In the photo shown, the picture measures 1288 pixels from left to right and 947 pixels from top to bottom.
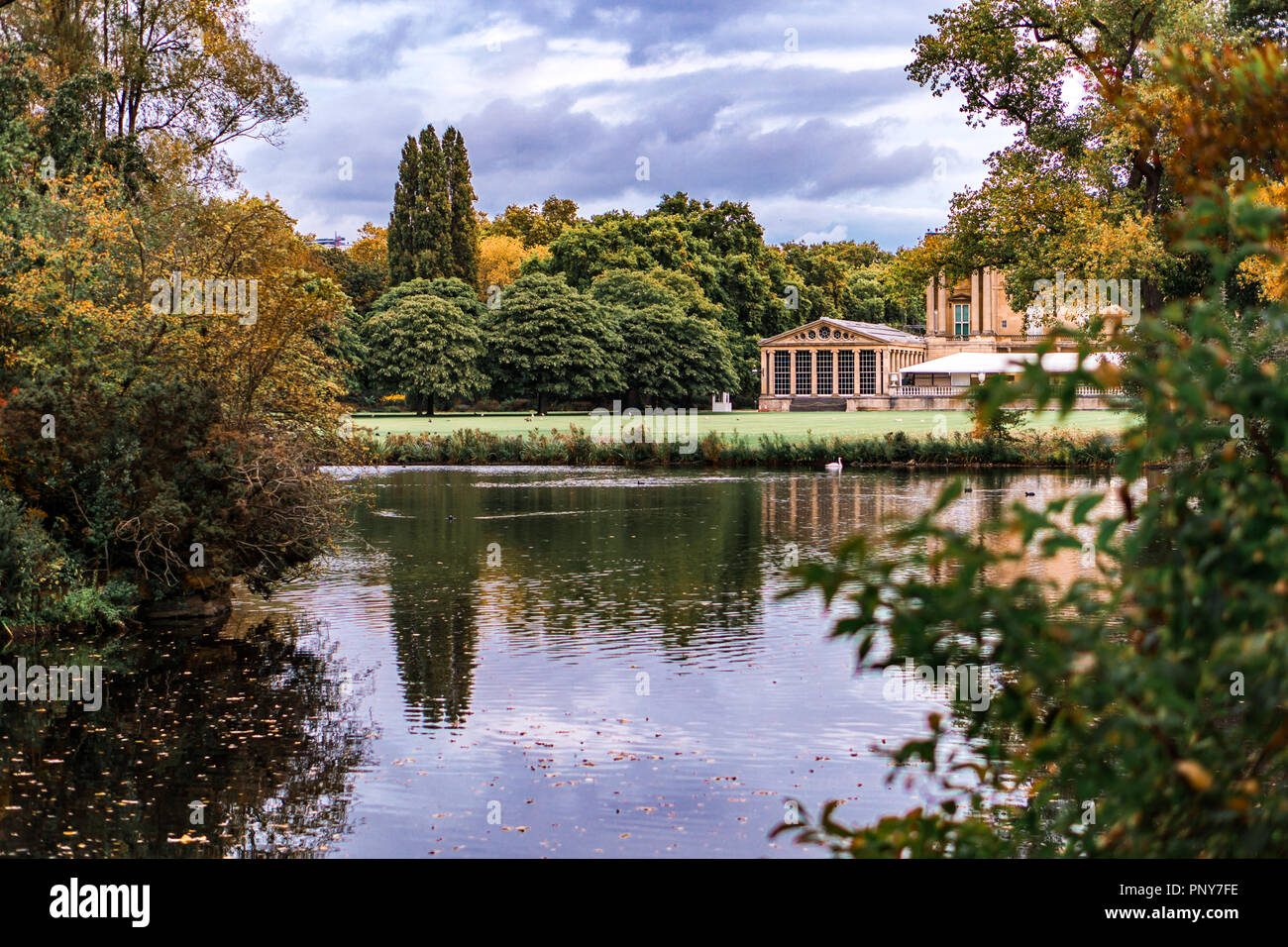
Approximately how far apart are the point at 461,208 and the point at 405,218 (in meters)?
3.55

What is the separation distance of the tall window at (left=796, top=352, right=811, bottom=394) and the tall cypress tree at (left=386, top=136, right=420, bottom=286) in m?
26.7

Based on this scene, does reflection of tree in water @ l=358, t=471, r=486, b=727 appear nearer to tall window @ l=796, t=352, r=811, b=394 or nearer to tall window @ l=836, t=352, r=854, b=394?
tall window @ l=796, t=352, r=811, b=394

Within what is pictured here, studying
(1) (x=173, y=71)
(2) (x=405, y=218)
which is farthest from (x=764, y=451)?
(2) (x=405, y=218)

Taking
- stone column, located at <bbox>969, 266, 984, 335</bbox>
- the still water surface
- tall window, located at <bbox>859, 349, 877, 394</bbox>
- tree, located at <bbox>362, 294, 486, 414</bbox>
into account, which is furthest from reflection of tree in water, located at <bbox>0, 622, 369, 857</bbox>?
tall window, located at <bbox>859, 349, 877, 394</bbox>

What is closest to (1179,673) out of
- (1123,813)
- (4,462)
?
(1123,813)

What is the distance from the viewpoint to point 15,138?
2202 cm

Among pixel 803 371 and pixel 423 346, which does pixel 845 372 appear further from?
pixel 423 346

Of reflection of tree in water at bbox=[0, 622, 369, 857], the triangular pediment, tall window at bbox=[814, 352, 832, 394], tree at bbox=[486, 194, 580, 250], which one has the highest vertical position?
tree at bbox=[486, 194, 580, 250]

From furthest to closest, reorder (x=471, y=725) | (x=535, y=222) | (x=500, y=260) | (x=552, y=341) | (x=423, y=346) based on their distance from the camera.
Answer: (x=535, y=222) < (x=500, y=260) < (x=552, y=341) < (x=423, y=346) < (x=471, y=725)

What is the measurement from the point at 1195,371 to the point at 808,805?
21.7 feet

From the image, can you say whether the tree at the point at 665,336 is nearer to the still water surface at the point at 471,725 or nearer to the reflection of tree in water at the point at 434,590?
the reflection of tree in water at the point at 434,590

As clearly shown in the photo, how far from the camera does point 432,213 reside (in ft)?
259

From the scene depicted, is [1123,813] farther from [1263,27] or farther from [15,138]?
[1263,27]

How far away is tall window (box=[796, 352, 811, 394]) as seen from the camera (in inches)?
3460
